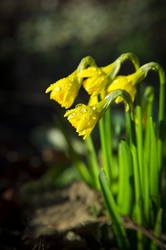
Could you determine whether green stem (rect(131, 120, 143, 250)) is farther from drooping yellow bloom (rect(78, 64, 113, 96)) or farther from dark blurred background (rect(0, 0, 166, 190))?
dark blurred background (rect(0, 0, 166, 190))

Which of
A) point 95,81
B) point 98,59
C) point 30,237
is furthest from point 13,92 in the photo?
point 95,81

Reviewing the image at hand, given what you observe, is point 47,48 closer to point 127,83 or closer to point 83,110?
point 127,83

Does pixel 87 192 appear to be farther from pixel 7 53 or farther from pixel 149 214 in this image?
pixel 7 53

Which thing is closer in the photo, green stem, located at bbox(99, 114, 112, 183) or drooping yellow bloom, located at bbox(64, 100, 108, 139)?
drooping yellow bloom, located at bbox(64, 100, 108, 139)

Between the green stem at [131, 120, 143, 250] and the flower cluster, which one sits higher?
the flower cluster

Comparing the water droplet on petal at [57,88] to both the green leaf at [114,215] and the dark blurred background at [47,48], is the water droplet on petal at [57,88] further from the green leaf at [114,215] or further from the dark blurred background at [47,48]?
the dark blurred background at [47,48]

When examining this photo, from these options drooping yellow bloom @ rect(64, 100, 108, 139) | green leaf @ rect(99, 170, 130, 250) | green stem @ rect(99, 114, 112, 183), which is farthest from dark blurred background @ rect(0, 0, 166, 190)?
drooping yellow bloom @ rect(64, 100, 108, 139)

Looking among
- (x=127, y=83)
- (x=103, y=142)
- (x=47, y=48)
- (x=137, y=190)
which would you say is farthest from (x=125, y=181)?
(x=47, y=48)
